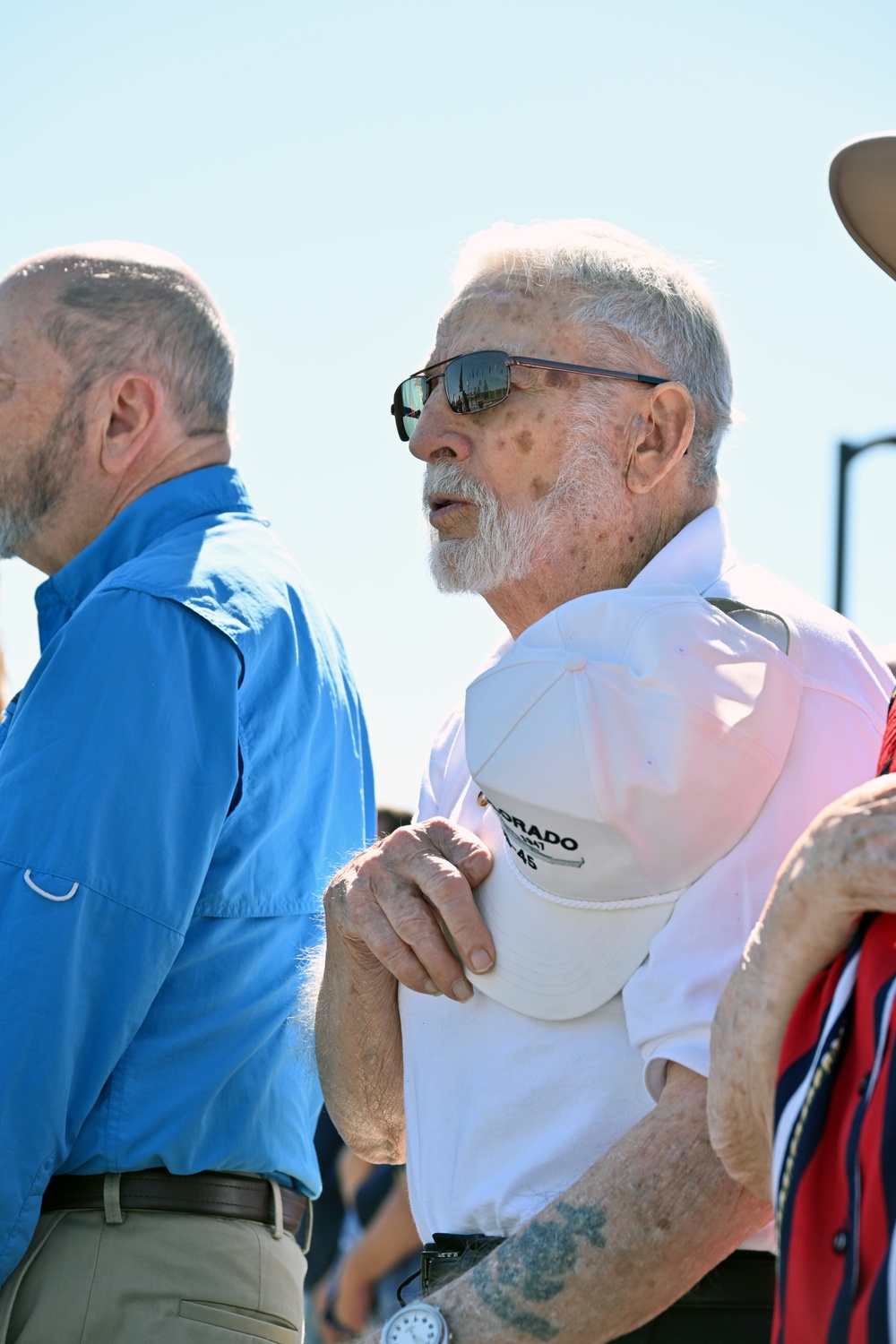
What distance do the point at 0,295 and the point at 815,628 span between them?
2.07 m

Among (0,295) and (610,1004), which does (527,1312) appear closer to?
(610,1004)

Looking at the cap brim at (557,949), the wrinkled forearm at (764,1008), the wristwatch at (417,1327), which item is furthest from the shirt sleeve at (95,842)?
the wrinkled forearm at (764,1008)

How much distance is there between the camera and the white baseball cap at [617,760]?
177cm

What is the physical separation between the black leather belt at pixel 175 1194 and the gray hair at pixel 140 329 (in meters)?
1.57

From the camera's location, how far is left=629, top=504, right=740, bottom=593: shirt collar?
2.23 meters

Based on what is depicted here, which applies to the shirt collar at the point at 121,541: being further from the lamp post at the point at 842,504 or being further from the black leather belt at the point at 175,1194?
the lamp post at the point at 842,504

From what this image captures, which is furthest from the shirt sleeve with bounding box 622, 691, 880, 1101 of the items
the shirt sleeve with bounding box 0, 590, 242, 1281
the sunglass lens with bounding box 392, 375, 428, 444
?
the sunglass lens with bounding box 392, 375, 428, 444

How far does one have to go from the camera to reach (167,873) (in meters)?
2.44

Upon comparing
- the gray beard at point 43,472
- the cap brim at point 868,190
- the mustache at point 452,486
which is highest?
the cap brim at point 868,190

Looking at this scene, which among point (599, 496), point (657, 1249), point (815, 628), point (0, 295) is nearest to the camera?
point (657, 1249)

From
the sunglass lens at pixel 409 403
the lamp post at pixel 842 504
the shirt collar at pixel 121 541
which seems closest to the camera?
the sunglass lens at pixel 409 403

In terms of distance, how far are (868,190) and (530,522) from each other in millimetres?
856

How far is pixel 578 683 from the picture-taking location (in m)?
1.81

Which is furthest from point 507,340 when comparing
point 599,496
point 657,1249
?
point 657,1249
